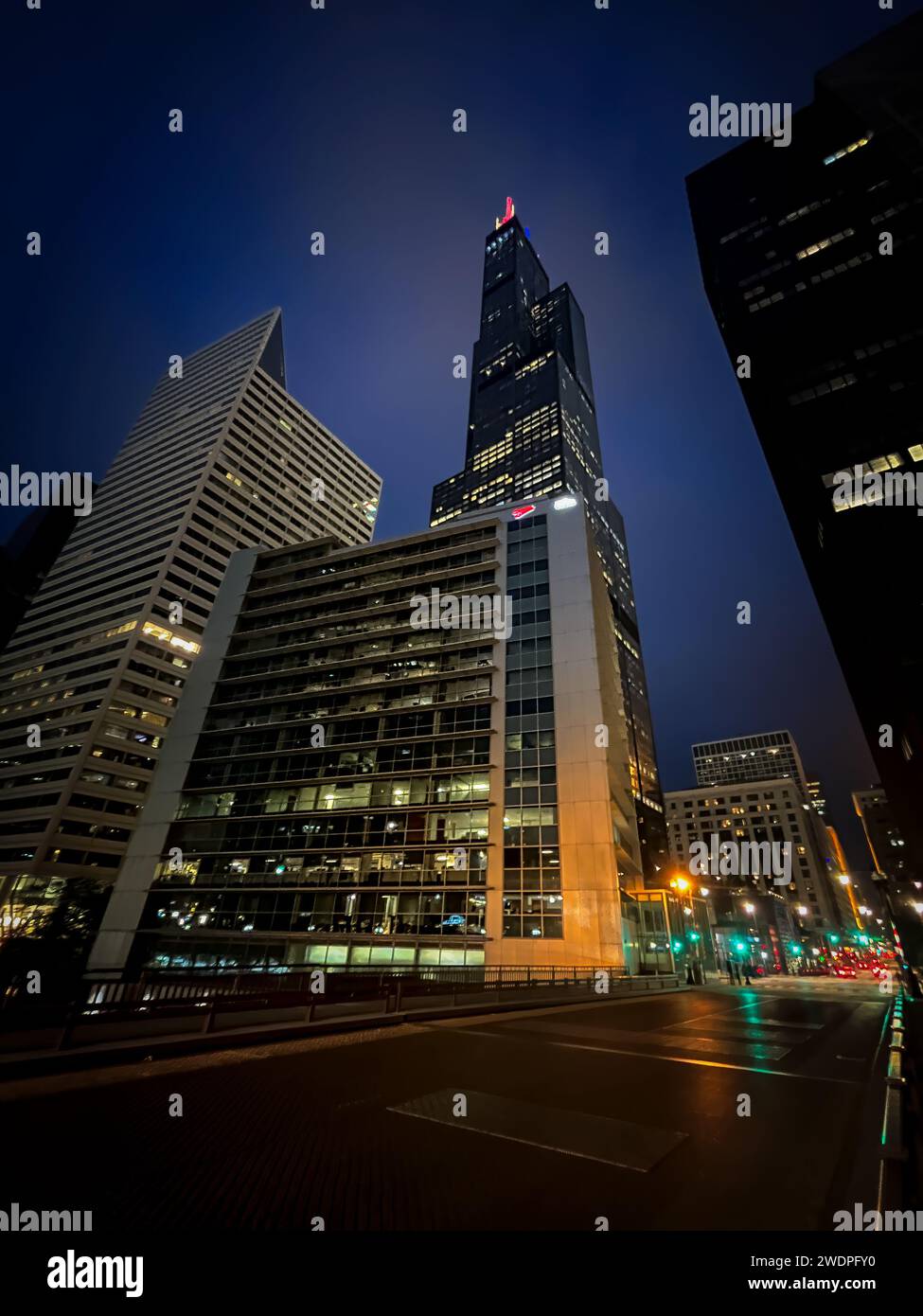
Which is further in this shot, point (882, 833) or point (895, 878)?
point (882, 833)

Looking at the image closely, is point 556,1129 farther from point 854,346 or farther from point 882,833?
point 882,833

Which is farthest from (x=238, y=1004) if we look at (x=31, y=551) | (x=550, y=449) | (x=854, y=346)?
(x=31, y=551)

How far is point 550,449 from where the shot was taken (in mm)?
106062

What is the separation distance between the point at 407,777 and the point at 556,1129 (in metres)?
35.7

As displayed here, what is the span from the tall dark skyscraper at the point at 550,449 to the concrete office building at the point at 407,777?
38684 mm

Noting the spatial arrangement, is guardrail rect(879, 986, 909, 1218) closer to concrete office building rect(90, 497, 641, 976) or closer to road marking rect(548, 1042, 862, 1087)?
road marking rect(548, 1042, 862, 1087)

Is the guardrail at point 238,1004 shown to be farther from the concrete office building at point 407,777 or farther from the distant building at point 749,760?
the distant building at point 749,760

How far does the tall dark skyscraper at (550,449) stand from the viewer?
101 meters

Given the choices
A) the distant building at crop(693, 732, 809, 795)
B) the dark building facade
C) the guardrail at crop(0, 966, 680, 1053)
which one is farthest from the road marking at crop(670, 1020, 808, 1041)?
the distant building at crop(693, 732, 809, 795)

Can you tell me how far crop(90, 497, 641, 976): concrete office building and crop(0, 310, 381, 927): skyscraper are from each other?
20.5 meters

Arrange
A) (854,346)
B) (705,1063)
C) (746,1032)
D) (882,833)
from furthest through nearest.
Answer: (882,833) → (854,346) → (746,1032) → (705,1063)

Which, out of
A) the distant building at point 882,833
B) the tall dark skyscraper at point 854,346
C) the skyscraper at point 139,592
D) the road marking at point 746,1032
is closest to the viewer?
the road marking at point 746,1032

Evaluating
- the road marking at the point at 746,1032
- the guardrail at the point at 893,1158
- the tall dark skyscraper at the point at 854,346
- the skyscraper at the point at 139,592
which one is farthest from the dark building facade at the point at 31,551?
the guardrail at the point at 893,1158
